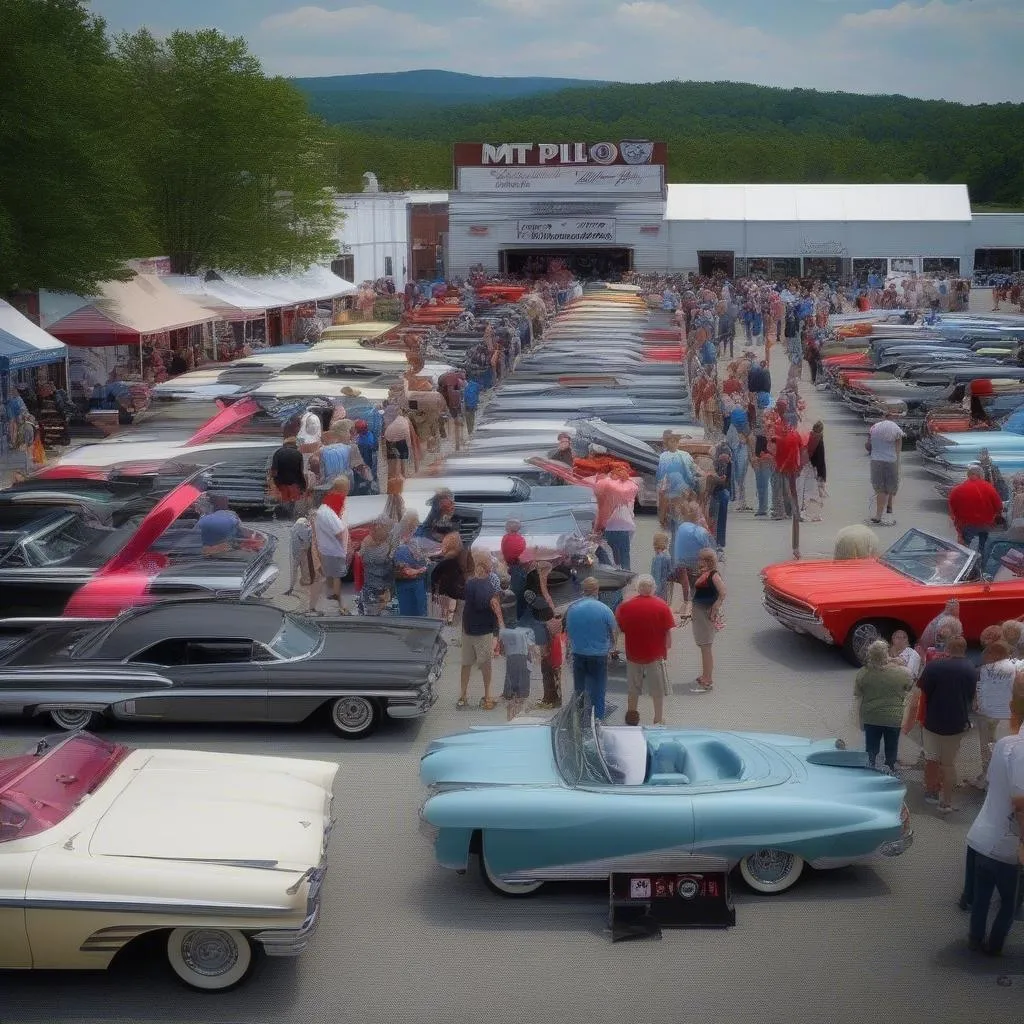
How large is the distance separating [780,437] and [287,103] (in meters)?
28.5

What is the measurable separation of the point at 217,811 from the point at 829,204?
191ft

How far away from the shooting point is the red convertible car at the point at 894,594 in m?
12.2

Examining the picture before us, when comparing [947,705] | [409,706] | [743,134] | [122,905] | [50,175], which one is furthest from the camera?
[743,134]

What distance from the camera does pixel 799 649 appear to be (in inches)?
516

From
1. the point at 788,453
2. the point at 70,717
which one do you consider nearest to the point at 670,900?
the point at 70,717

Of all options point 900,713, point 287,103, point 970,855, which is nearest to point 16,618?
point 900,713

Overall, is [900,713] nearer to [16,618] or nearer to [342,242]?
[16,618]

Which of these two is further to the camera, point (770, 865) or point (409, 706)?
point (409, 706)

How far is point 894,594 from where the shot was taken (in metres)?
12.2

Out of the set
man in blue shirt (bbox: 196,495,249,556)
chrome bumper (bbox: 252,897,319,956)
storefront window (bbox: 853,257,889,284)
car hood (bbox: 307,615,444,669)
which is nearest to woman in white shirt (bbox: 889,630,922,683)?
car hood (bbox: 307,615,444,669)

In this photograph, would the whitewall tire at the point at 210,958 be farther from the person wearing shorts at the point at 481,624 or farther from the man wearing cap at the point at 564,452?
Result: the man wearing cap at the point at 564,452

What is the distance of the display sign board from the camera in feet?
25.1

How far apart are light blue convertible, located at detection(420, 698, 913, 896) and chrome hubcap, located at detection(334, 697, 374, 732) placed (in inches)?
86.2

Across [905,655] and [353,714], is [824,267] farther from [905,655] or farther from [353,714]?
[353,714]
